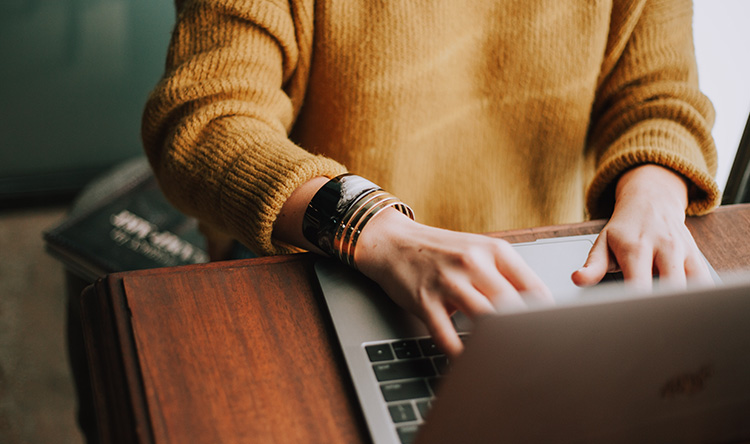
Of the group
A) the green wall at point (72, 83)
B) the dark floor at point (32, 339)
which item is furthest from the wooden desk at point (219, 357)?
the green wall at point (72, 83)

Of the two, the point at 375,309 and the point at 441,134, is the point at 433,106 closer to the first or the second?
the point at 441,134

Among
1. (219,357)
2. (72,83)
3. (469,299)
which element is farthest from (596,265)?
(72,83)

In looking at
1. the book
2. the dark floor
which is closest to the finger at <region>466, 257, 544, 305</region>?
the book

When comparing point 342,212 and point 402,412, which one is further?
point 342,212

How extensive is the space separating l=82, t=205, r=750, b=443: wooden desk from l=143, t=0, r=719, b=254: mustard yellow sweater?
0.32 ft

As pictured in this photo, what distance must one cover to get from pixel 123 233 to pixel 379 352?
99 centimetres

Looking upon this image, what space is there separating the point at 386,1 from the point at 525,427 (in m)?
0.49

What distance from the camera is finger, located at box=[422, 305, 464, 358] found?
41 cm

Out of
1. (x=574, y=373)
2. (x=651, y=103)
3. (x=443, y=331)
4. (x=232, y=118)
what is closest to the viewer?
(x=574, y=373)

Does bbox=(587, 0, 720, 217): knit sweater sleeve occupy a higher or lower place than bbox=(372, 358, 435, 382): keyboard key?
higher

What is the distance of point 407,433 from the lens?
0.36m

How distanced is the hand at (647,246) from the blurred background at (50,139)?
3.89 ft

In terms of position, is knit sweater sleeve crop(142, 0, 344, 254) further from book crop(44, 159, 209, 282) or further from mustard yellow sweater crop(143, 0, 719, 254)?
book crop(44, 159, 209, 282)

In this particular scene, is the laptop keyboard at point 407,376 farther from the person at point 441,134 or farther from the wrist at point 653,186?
the wrist at point 653,186
